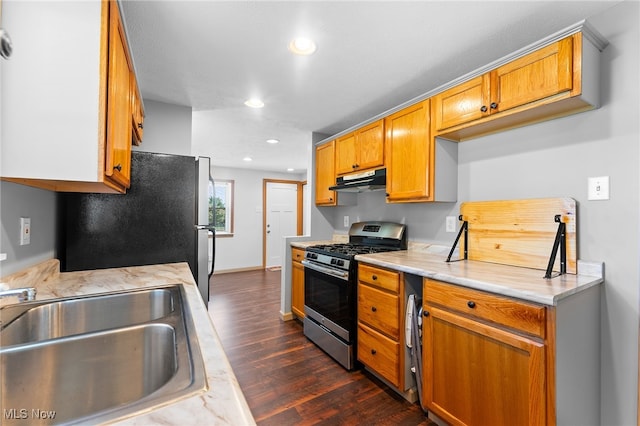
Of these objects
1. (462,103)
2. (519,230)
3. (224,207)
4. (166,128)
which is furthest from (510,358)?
(224,207)

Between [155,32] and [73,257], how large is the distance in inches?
55.5

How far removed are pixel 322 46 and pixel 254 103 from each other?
1095mm

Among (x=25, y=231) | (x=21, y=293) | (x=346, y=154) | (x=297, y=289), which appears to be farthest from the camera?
(x=297, y=289)

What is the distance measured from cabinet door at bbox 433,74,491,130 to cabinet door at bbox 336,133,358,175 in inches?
38.1

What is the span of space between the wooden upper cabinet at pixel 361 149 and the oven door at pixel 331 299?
41.6 inches

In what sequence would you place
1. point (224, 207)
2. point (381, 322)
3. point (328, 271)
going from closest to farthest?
point (381, 322)
point (328, 271)
point (224, 207)

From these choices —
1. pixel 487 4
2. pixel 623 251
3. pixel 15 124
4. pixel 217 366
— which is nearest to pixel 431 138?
pixel 487 4

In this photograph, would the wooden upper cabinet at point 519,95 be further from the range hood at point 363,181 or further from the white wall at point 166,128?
the white wall at point 166,128

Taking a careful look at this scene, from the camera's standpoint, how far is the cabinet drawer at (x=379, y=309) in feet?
6.38

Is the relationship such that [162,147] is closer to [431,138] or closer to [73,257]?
[73,257]

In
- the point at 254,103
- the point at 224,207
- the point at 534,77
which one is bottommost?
the point at 224,207

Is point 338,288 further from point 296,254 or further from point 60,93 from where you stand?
point 60,93

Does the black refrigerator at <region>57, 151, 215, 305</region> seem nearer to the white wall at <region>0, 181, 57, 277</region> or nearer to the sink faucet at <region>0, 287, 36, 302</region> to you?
the white wall at <region>0, 181, 57, 277</region>

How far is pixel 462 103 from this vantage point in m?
1.91
